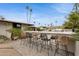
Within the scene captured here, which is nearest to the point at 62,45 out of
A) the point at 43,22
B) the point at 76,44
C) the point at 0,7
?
the point at 76,44

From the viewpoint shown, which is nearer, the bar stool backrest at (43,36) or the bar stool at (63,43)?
the bar stool at (63,43)

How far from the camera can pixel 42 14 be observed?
404cm

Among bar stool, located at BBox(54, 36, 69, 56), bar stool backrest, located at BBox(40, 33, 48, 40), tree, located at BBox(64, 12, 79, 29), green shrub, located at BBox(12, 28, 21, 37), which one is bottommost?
bar stool, located at BBox(54, 36, 69, 56)

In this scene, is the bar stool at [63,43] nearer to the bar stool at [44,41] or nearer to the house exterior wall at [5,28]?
the bar stool at [44,41]

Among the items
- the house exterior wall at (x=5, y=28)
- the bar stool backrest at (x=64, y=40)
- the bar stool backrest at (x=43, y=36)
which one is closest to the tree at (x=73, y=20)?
the bar stool backrest at (x=64, y=40)

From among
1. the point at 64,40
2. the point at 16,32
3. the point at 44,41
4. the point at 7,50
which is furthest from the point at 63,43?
the point at 7,50

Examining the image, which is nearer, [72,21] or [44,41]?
[72,21]

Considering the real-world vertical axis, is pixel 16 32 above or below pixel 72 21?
below

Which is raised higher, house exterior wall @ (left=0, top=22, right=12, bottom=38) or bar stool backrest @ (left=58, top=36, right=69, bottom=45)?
house exterior wall @ (left=0, top=22, right=12, bottom=38)

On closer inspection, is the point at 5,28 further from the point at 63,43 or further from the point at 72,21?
the point at 72,21

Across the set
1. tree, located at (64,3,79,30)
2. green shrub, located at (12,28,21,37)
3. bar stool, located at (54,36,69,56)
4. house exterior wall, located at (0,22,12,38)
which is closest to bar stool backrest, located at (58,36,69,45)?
bar stool, located at (54,36,69,56)

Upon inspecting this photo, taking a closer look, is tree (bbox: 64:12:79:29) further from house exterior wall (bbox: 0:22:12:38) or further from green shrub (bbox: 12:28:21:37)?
house exterior wall (bbox: 0:22:12:38)

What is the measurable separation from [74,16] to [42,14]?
510 millimetres

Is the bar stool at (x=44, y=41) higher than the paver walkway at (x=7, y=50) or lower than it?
higher
